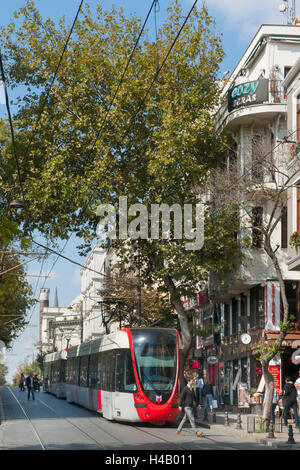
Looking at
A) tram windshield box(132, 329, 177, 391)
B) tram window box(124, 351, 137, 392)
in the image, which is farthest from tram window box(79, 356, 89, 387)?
tram windshield box(132, 329, 177, 391)

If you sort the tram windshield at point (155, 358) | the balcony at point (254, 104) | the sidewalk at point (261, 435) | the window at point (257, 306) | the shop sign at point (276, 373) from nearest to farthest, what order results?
1. the sidewalk at point (261, 435)
2. the tram windshield at point (155, 358)
3. the shop sign at point (276, 373)
4. the balcony at point (254, 104)
5. the window at point (257, 306)

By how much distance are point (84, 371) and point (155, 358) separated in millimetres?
10397

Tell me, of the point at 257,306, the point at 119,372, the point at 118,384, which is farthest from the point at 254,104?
the point at 118,384

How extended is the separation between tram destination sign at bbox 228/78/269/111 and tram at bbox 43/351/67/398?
19114 mm

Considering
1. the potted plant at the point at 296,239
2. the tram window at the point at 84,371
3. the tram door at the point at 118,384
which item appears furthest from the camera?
the tram window at the point at 84,371

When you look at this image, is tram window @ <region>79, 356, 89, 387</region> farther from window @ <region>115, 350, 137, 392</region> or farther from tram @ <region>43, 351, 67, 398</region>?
tram @ <region>43, 351, 67, 398</region>

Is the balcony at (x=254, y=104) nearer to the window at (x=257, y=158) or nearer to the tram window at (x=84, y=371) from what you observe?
the window at (x=257, y=158)

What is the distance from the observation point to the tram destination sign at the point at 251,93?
113 ft

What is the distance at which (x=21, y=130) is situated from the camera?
3450 cm

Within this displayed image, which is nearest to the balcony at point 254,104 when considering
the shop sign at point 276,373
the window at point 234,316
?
the window at point 234,316

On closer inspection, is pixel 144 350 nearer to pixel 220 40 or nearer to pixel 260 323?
pixel 260 323

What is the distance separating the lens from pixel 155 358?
2488 cm
